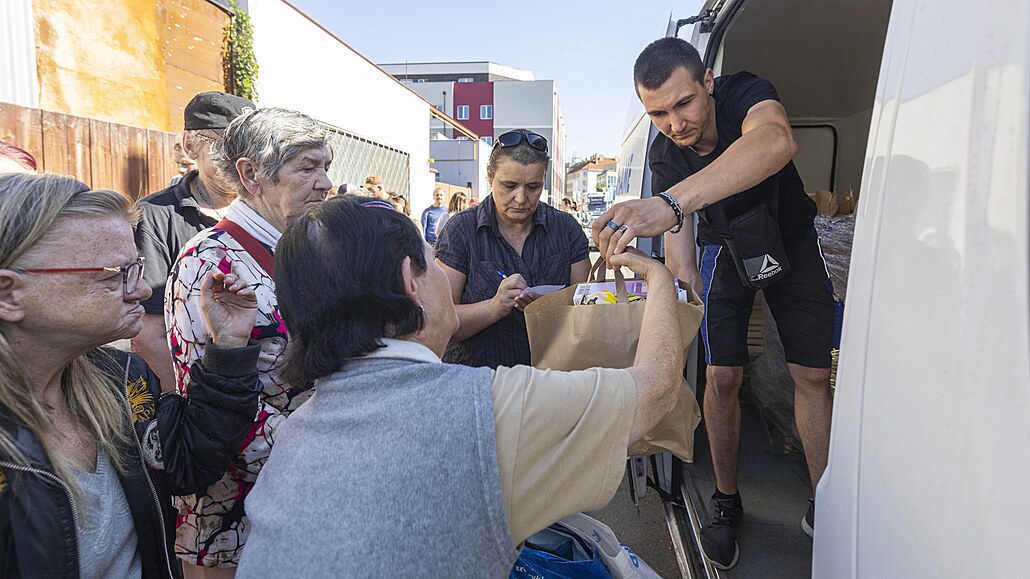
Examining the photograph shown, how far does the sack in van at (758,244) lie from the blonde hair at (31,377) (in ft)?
6.57

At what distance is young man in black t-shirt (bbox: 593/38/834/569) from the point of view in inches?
90.7

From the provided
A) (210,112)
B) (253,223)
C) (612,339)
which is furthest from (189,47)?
(612,339)

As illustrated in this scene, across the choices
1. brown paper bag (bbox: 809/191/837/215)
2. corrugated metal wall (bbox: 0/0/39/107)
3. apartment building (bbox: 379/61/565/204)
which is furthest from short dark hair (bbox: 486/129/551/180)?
apartment building (bbox: 379/61/565/204)

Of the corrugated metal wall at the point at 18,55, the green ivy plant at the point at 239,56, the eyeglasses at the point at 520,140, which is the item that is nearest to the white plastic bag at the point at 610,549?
the eyeglasses at the point at 520,140

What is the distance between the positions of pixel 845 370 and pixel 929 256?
1.15 ft

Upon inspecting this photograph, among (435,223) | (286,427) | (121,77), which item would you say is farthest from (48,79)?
(286,427)

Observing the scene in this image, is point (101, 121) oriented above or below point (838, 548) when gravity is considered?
above

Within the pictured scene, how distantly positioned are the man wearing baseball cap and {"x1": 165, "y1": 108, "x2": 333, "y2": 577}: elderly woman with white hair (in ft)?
1.30

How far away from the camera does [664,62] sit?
232 centimetres

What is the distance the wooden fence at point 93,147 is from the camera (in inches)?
199

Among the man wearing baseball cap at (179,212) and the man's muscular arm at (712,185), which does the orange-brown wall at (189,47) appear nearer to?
the man wearing baseball cap at (179,212)

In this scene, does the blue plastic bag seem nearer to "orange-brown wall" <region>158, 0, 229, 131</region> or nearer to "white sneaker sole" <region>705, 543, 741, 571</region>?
"white sneaker sole" <region>705, 543, 741, 571</region>

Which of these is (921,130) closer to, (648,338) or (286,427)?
(648,338)

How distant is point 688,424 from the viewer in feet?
5.42
